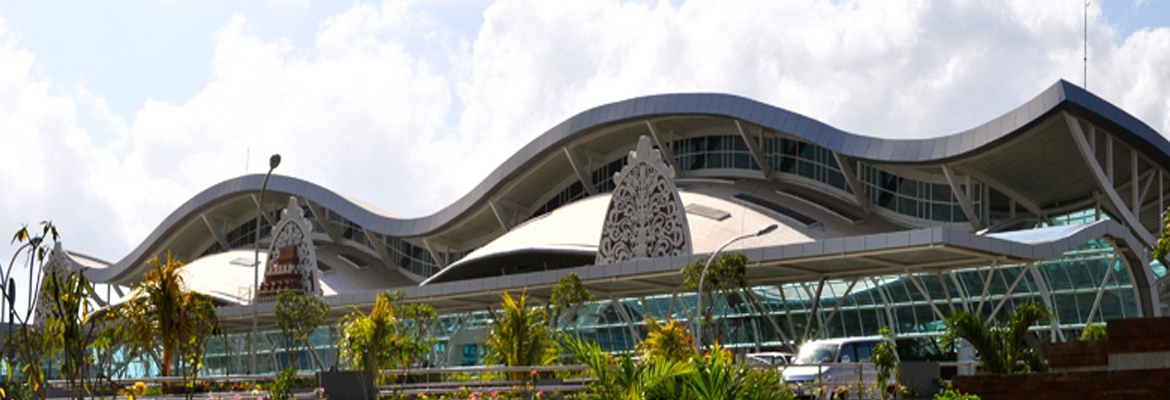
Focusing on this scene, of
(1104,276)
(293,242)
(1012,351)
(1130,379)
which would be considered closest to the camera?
(1130,379)

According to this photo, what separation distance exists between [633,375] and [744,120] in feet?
159

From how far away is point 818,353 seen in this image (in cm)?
3606

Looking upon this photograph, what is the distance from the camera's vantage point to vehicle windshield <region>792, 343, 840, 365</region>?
35.6m

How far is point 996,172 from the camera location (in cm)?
5434

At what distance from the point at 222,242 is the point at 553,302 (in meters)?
48.5

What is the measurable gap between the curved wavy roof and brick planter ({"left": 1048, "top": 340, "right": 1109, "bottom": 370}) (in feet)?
96.8

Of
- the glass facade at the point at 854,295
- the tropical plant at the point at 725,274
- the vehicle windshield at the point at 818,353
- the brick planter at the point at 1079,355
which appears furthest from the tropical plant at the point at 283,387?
the tropical plant at the point at 725,274

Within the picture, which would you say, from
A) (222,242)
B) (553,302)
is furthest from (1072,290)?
(222,242)

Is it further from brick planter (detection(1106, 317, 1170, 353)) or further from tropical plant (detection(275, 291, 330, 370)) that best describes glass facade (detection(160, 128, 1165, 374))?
brick planter (detection(1106, 317, 1170, 353))

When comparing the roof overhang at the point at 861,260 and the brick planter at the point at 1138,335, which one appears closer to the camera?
the brick planter at the point at 1138,335

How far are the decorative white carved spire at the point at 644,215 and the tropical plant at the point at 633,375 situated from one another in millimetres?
34907

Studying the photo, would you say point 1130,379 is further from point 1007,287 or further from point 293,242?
point 293,242

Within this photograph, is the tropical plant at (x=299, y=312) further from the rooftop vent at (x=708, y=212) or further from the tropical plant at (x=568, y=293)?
the rooftop vent at (x=708, y=212)

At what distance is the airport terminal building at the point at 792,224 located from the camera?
1789 inches
